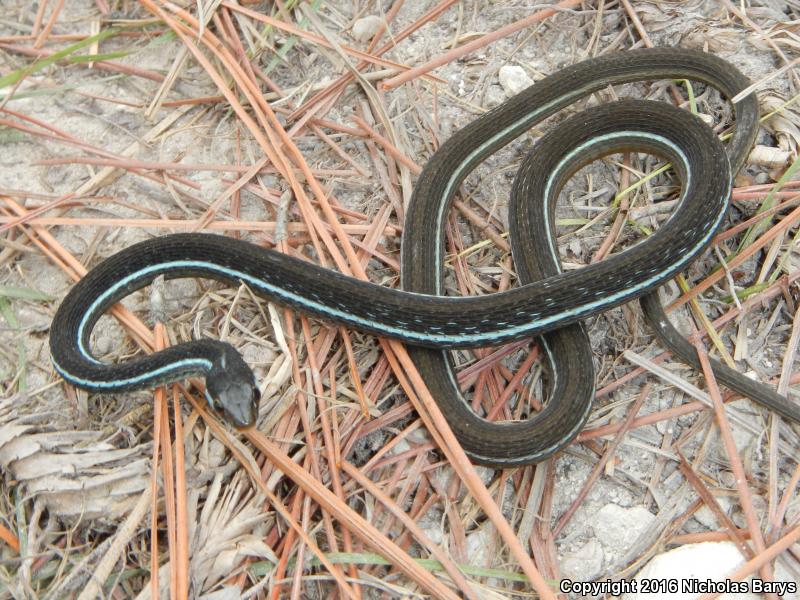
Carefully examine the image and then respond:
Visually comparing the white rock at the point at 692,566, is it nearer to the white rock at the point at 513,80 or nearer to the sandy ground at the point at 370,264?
the sandy ground at the point at 370,264

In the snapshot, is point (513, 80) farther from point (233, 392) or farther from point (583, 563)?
point (583, 563)

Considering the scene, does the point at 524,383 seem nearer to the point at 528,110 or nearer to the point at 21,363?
the point at 528,110

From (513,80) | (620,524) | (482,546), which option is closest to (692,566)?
(620,524)

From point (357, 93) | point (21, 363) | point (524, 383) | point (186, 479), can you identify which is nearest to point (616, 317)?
point (524, 383)

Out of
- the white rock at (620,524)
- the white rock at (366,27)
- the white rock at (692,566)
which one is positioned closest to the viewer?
the white rock at (692,566)

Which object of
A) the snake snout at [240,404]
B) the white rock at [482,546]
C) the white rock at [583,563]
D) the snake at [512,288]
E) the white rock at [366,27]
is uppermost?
the white rock at [366,27]

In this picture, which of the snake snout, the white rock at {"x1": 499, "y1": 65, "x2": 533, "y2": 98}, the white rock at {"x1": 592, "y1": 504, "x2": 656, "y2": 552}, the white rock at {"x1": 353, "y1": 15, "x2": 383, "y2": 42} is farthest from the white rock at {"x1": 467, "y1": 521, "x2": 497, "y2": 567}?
the white rock at {"x1": 353, "y1": 15, "x2": 383, "y2": 42}

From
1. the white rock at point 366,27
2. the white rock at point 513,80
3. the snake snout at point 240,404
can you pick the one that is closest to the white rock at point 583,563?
the snake snout at point 240,404

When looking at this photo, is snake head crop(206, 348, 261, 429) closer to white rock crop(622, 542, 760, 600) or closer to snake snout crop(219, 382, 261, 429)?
snake snout crop(219, 382, 261, 429)
